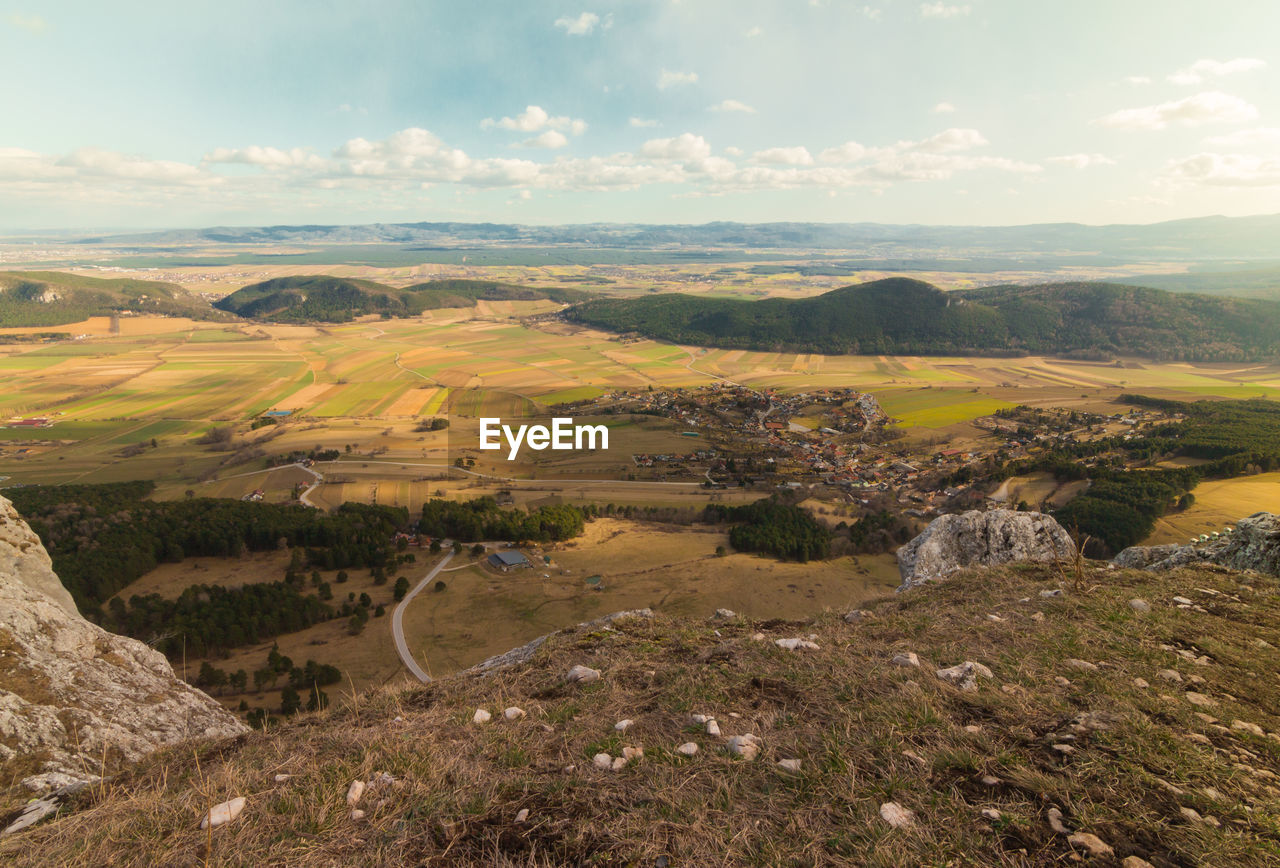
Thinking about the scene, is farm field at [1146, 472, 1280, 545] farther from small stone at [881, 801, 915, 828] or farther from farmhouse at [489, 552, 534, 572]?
small stone at [881, 801, 915, 828]

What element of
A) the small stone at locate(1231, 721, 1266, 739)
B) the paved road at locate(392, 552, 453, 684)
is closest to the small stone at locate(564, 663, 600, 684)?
the small stone at locate(1231, 721, 1266, 739)

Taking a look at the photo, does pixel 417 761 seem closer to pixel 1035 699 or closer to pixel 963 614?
→ pixel 1035 699

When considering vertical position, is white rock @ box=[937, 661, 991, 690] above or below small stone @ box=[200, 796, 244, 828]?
above

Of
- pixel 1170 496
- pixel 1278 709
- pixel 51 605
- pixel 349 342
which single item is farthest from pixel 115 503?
pixel 349 342

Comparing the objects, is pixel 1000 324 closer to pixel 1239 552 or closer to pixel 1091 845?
pixel 1239 552

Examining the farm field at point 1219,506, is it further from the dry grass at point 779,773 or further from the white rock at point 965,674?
the white rock at point 965,674

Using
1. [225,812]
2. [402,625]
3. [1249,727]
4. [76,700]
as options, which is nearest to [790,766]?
[1249,727]

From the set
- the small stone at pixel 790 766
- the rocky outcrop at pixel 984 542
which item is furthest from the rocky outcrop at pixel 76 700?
the rocky outcrop at pixel 984 542
